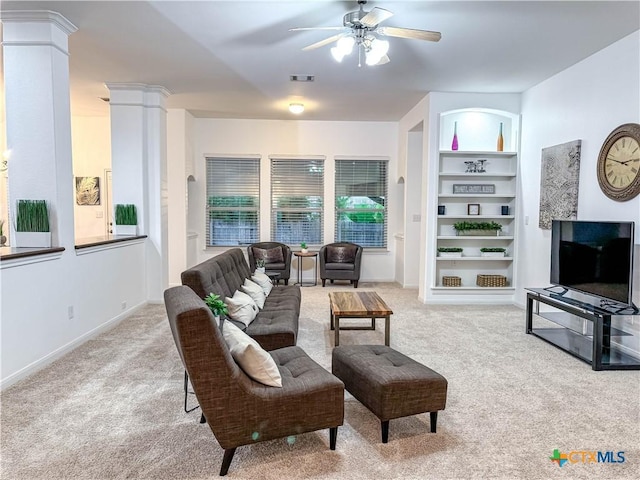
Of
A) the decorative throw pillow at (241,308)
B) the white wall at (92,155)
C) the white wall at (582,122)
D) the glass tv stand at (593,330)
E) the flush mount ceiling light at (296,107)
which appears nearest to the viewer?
the decorative throw pillow at (241,308)

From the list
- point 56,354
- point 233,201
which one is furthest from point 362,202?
point 56,354

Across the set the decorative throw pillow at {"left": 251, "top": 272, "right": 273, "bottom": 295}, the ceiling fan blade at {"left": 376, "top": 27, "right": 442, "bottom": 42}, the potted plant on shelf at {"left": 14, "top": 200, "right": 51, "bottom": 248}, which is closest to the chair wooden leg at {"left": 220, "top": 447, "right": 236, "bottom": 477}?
the decorative throw pillow at {"left": 251, "top": 272, "right": 273, "bottom": 295}

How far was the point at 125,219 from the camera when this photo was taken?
532cm

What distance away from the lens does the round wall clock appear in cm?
361

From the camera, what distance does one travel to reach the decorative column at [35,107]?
348cm

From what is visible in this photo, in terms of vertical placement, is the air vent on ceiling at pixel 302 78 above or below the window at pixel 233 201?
above

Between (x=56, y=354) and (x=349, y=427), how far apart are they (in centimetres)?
269

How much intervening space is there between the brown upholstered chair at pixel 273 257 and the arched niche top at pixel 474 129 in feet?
10.2

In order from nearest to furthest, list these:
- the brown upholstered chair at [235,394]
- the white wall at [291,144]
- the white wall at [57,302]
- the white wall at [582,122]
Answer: the brown upholstered chair at [235,394]
the white wall at [57,302]
the white wall at [582,122]
the white wall at [291,144]

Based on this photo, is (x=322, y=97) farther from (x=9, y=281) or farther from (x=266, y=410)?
(x=266, y=410)

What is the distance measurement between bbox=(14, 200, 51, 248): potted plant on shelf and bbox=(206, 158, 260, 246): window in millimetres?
4074

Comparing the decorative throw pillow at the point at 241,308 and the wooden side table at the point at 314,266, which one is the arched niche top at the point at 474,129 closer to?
the wooden side table at the point at 314,266

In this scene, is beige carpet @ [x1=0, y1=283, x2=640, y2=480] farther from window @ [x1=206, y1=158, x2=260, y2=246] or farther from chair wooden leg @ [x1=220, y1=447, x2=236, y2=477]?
window @ [x1=206, y1=158, x2=260, y2=246]

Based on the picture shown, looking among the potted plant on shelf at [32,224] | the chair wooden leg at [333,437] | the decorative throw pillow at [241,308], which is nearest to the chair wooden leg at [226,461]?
the chair wooden leg at [333,437]
